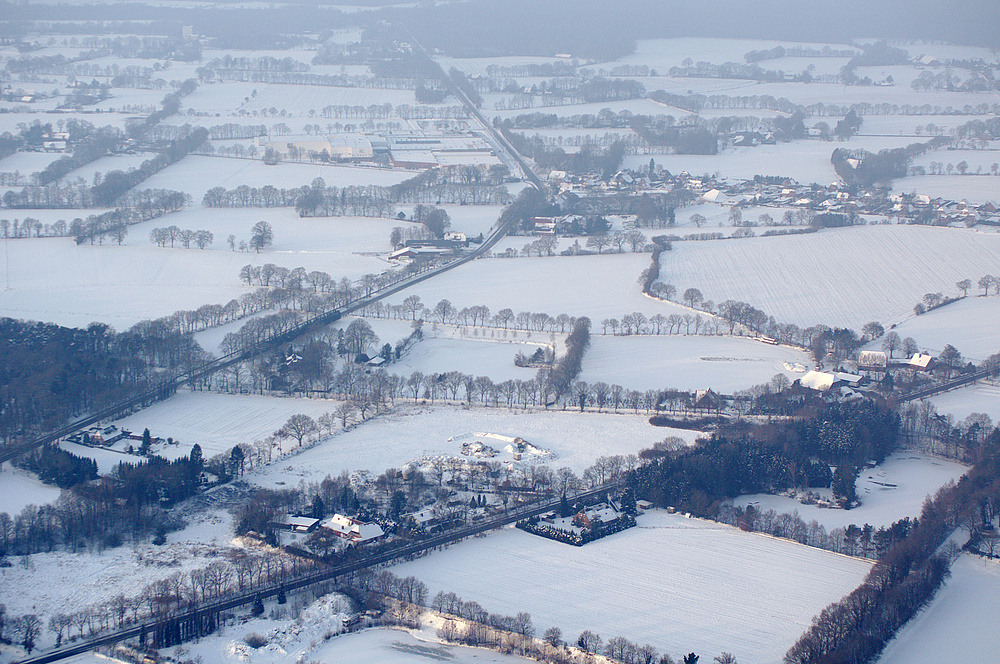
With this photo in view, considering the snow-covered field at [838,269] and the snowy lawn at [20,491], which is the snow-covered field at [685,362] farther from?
the snowy lawn at [20,491]

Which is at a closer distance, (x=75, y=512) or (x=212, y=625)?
(x=212, y=625)

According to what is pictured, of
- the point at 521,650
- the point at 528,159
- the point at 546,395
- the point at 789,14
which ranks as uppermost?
the point at 789,14

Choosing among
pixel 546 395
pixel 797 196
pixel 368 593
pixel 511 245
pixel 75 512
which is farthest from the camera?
pixel 797 196

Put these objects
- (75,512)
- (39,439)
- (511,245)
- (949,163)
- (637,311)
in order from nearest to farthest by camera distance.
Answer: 1. (75,512)
2. (39,439)
3. (637,311)
4. (511,245)
5. (949,163)

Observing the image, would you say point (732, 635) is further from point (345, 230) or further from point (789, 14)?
point (789, 14)

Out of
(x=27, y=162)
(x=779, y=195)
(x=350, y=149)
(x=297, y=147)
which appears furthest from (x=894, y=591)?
(x=27, y=162)

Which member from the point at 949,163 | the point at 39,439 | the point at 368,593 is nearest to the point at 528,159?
the point at 949,163

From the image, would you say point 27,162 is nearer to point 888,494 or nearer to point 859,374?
point 859,374
